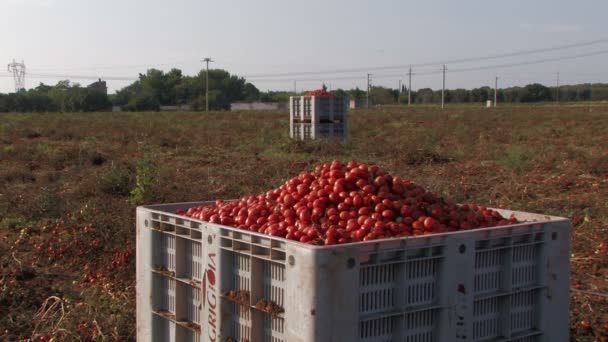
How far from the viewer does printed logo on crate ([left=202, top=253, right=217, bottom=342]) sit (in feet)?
9.61

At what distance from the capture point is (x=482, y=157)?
44.6ft

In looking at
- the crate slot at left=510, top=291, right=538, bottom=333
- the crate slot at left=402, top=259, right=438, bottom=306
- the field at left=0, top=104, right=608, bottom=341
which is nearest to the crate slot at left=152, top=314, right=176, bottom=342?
the field at left=0, top=104, right=608, bottom=341

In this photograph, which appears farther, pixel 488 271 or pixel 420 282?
pixel 488 271

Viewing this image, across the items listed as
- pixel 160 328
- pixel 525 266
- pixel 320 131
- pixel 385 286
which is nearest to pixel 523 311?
pixel 525 266

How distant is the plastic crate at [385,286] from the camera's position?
2.44 m

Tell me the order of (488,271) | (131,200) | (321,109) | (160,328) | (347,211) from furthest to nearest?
(321,109), (131,200), (160,328), (347,211), (488,271)

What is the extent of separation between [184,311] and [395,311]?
1129mm

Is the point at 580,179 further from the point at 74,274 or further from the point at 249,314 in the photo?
the point at 249,314

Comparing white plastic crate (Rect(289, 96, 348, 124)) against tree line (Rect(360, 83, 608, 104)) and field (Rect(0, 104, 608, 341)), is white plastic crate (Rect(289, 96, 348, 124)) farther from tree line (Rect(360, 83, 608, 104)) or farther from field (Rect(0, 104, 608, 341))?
tree line (Rect(360, 83, 608, 104))

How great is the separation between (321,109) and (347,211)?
12948 millimetres

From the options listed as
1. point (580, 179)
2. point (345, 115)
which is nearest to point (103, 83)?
point (345, 115)

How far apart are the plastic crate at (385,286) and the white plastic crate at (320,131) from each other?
12729mm

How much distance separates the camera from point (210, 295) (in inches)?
116

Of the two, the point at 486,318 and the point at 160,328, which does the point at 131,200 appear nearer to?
the point at 160,328
